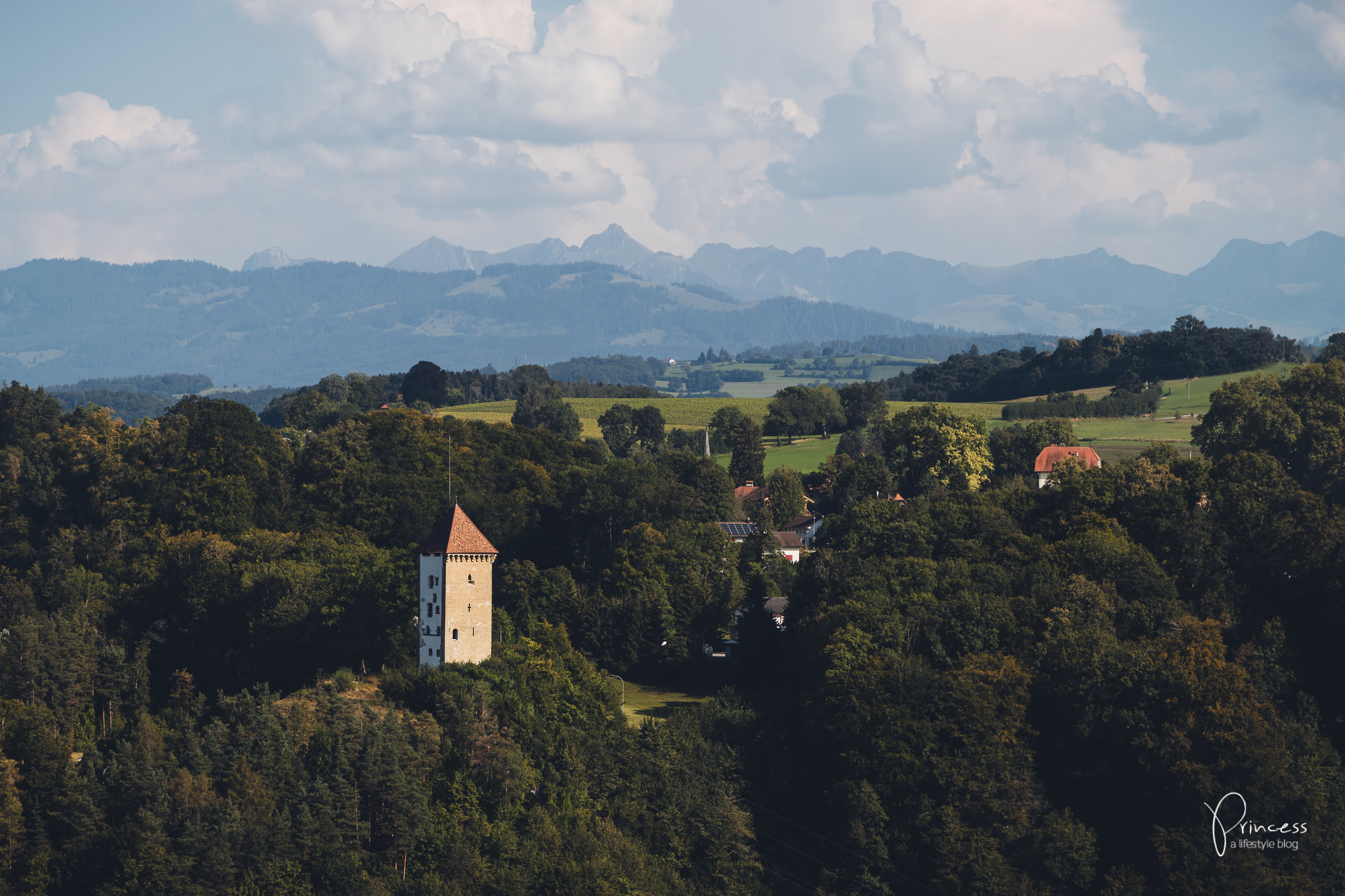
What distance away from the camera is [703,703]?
6944cm

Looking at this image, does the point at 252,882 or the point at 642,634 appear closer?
the point at 252,882

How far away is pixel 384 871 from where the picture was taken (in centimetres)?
5472

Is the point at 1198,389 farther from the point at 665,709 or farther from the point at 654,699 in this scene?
the point at 665,709

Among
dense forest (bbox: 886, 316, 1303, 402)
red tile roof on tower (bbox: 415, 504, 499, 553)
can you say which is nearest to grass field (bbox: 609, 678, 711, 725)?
red tile roof on tower (bbox: 415, 504, 499, 553)

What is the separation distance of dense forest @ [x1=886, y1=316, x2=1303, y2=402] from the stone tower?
86829 mm

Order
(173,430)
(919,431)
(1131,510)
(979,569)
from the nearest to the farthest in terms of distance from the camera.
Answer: (979,569) → (1131,510) → (173,430) → (919,431)

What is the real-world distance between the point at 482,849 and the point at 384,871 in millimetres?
3644

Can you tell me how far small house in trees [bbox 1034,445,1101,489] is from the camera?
96.8 m

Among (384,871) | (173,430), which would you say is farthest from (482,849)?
(173,430)

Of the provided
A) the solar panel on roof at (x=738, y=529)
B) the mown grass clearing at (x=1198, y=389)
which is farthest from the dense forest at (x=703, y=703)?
the mown grass clearing at (x=1198, y=389)

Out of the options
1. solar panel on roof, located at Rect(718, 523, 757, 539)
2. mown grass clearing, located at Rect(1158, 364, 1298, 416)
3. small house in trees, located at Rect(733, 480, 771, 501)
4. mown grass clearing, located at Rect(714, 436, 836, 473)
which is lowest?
solar panel on roof, located at Rect(718, 523, 757, 539)

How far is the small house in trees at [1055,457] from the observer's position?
9675 centimetres

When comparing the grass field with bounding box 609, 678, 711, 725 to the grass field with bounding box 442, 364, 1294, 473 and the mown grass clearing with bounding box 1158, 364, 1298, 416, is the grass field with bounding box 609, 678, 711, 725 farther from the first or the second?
the mown grass clearing with bounding box 1158, 364, 1298, 416

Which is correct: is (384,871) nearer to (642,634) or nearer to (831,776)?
(831,776)
